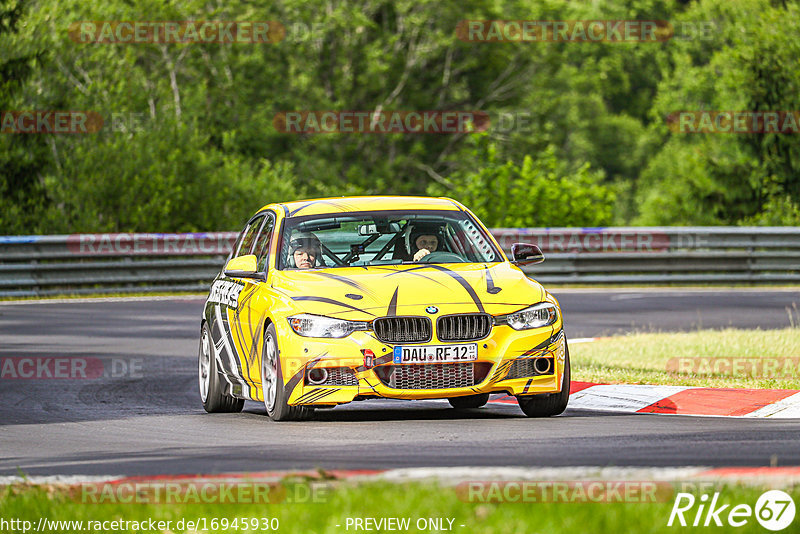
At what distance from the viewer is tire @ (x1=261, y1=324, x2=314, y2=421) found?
10.8 meters

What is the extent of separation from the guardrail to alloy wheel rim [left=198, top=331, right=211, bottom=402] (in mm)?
15841

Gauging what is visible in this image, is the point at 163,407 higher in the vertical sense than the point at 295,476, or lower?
lower

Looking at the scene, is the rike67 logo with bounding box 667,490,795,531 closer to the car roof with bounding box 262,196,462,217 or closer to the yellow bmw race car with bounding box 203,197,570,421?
the yellow bmw race car with bounding box 203,197,570,421

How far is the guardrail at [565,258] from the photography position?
28.6 m

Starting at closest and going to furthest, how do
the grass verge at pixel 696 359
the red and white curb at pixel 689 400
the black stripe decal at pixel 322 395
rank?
1. the black stripe decal at pixel 322 395
2. the red and white curb at pixel 689 400
3. the grass verge at pixel 696 359

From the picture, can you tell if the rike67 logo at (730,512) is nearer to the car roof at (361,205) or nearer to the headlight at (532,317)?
the headlight at (532,317)

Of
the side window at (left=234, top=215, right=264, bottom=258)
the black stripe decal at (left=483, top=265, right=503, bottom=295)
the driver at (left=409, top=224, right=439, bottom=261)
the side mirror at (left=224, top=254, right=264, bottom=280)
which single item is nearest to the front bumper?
the black stripe decal at (left=483, top=265, right=503, bottom=295)

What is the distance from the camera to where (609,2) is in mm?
86938

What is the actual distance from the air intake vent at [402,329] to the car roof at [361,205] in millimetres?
1823

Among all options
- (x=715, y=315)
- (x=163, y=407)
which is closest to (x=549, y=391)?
(x=163, y=407)

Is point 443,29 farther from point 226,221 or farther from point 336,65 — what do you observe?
point 226,221

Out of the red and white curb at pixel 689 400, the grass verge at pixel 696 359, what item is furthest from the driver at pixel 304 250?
the grass verge at pixel 696 359

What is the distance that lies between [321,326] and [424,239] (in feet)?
5.77

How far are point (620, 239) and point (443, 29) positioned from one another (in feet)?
94.3
